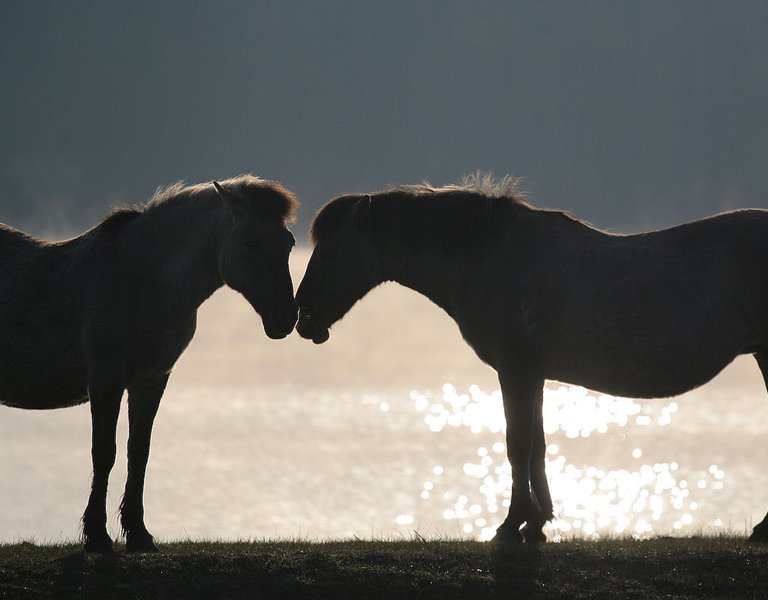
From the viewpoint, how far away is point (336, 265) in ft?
45.0

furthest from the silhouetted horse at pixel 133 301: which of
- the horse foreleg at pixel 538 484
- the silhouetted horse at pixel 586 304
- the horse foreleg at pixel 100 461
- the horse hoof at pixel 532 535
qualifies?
the horse hoof at pixel 532 535

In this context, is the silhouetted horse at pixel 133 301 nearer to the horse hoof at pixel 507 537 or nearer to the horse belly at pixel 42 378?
the horse belly at pixel 42 378

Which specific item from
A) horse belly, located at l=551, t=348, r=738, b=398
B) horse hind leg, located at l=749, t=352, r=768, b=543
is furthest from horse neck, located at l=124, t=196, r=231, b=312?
horse hind leg, located at l=749, t=352, r=768, b=543

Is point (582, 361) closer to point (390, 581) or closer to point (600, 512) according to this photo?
point (390, 581)

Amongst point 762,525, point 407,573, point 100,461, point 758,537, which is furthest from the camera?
point 762,525

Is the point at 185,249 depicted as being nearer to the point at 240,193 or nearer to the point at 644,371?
the point at 240,193

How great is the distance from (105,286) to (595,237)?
5.14 metres

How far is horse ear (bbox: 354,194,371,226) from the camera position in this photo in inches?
534

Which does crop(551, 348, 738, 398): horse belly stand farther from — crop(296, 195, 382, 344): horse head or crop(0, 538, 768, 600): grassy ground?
crop(296, 195, 382, 344): horse head

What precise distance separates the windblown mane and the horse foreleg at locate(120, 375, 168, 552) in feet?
6.08

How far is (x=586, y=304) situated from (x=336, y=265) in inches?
107

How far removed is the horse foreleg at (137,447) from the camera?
13.0 metres

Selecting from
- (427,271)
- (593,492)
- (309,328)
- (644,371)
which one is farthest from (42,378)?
(593,492)

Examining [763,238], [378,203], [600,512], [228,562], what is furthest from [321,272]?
[600,512]
